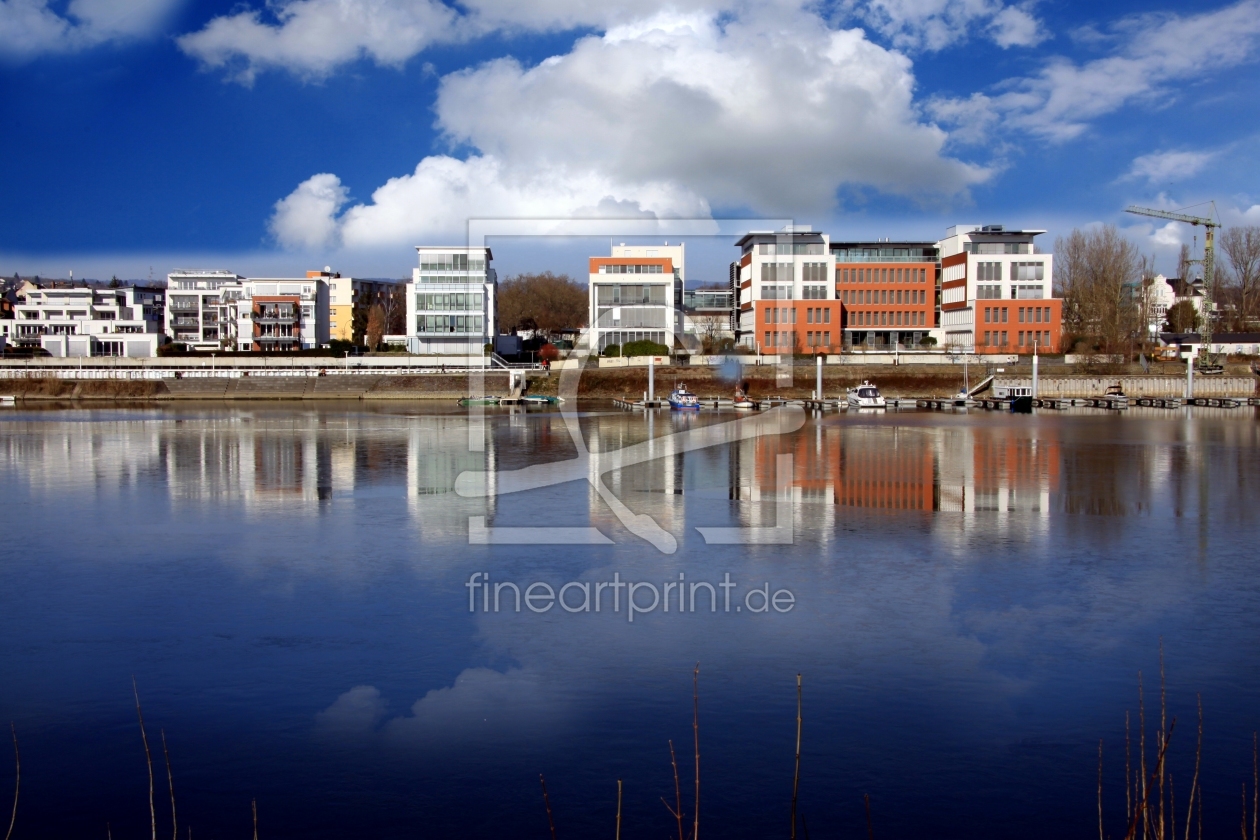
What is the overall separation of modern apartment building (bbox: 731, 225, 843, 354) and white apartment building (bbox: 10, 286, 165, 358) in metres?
50.6

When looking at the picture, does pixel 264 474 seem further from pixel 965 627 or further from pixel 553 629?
pixel 965 627

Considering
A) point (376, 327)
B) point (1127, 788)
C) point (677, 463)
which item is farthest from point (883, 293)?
point (1127, 788)

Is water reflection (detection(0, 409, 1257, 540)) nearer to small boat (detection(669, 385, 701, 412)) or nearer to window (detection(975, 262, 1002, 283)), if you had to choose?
small boat (detection(669, 385, 701, 412))

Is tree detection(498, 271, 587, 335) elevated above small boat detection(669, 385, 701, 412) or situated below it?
above

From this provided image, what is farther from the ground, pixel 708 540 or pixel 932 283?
pixel 932 283

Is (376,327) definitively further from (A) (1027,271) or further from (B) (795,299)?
(A) (1027,271)

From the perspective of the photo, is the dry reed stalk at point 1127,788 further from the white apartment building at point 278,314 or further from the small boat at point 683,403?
the white apartment building at point 278,314

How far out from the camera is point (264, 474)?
23.5m

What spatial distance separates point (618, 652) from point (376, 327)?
264ft

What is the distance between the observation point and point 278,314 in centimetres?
8319

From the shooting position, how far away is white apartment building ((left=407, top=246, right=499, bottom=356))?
7081 centimetres

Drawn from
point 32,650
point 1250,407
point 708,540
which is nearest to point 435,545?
point 708,540

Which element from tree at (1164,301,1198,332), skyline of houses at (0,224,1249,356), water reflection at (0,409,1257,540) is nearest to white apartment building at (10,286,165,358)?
skyline of houses at (0,224,1249,356)

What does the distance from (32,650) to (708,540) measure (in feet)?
28.3
